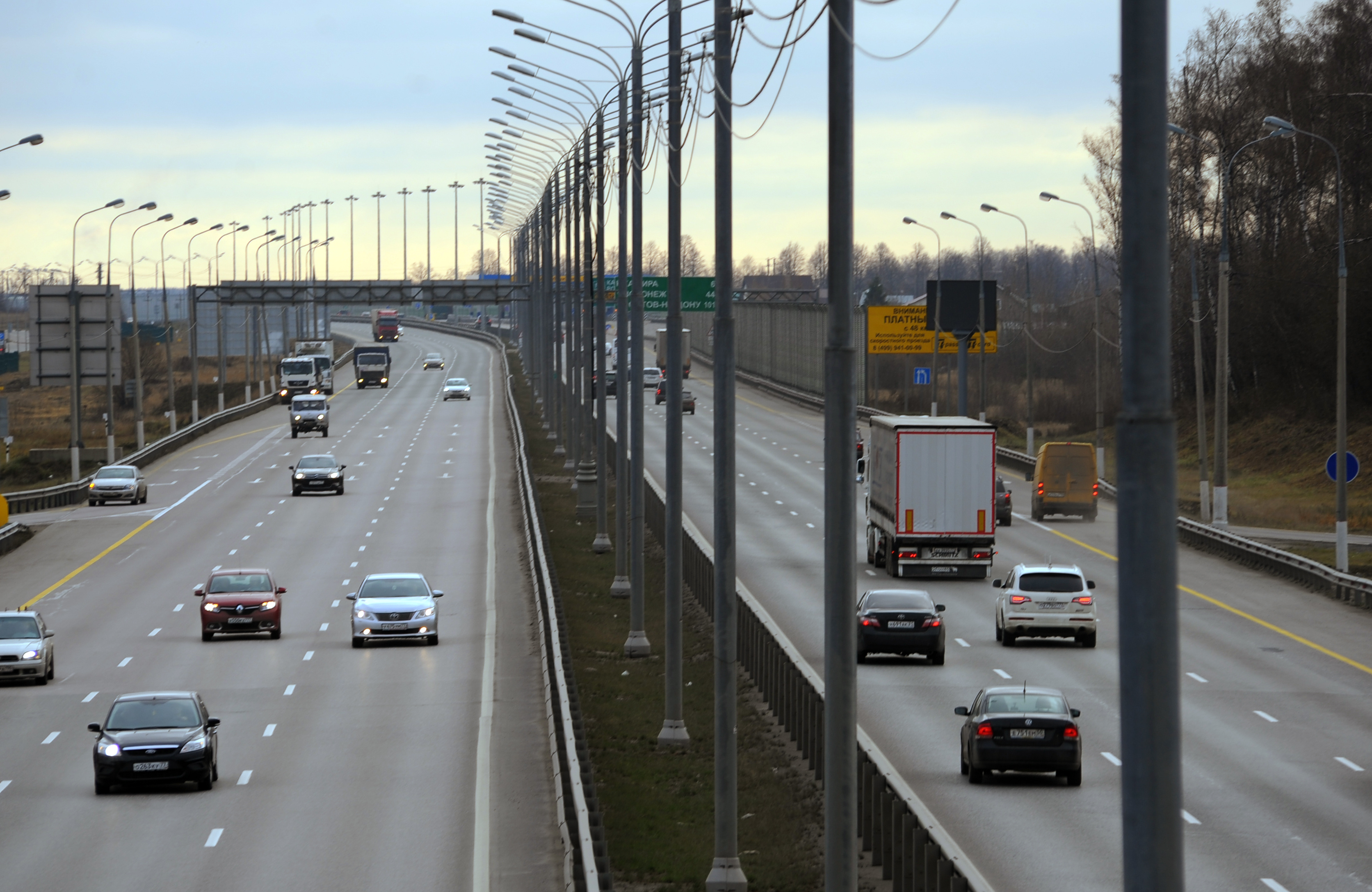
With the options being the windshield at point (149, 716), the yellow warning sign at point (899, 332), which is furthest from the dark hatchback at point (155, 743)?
the yellow warning sign at point (899, 332)

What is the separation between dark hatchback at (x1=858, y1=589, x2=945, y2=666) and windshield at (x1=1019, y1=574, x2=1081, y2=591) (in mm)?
2736

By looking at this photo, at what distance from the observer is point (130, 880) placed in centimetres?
1811

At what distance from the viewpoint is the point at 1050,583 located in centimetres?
3409

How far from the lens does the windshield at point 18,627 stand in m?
32.0

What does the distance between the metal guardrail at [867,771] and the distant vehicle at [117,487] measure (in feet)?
101

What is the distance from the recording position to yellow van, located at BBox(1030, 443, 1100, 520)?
186 feet

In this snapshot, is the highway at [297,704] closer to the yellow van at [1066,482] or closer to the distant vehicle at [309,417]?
the yellow van at [1066,482]

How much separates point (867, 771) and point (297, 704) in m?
13.3

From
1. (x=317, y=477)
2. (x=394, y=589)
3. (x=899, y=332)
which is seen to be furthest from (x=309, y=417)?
(x=394, y=589)

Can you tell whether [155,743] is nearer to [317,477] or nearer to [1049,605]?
[1049,605]

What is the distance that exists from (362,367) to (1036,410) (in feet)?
170

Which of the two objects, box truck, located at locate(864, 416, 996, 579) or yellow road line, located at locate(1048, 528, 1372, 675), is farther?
box truck, located at locate(864, 416, 996, 579)

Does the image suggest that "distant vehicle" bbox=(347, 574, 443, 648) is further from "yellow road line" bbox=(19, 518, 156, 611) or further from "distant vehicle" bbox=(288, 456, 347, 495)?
"distant vehicle" bbox=(288, 456, 347, 495)

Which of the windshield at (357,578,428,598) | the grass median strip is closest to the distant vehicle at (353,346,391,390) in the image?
the grass median strip
